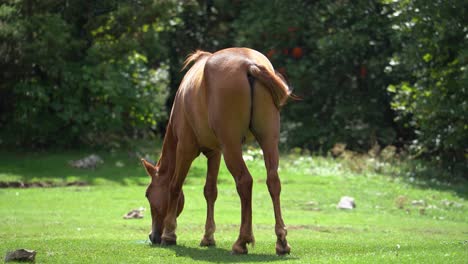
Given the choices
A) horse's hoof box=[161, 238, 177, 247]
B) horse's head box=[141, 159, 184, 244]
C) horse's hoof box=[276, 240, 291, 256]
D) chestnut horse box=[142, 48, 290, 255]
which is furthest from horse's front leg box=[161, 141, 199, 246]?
horse's hoof box=[276, 240, 291, 256]

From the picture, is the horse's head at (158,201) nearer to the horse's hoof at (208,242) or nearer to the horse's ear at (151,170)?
the horse's ear at (151,170)

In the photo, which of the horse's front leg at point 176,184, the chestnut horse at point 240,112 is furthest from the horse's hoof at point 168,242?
the chestnut horse at point 240,112

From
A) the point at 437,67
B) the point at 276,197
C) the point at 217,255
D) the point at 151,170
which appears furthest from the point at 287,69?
the point at 276,197

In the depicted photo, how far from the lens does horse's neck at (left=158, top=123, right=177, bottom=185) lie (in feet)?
41.1

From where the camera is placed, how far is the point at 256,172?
23547 mm

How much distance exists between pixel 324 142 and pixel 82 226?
15127 mm

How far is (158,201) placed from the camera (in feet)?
41.0

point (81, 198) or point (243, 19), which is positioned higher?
point (243, 19)

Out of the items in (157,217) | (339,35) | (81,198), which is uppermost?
(339,35)

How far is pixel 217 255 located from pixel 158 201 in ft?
6.80

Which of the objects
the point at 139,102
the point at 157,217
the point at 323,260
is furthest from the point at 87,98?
the point at 323,260

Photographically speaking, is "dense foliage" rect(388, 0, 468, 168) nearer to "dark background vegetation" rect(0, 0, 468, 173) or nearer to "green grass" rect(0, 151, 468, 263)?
"dark background vegetation" rect(0, 0, 468, 173)

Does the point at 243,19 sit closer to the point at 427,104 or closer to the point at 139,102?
the point at 139,102

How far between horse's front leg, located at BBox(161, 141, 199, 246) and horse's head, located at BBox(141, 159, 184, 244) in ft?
0.53
